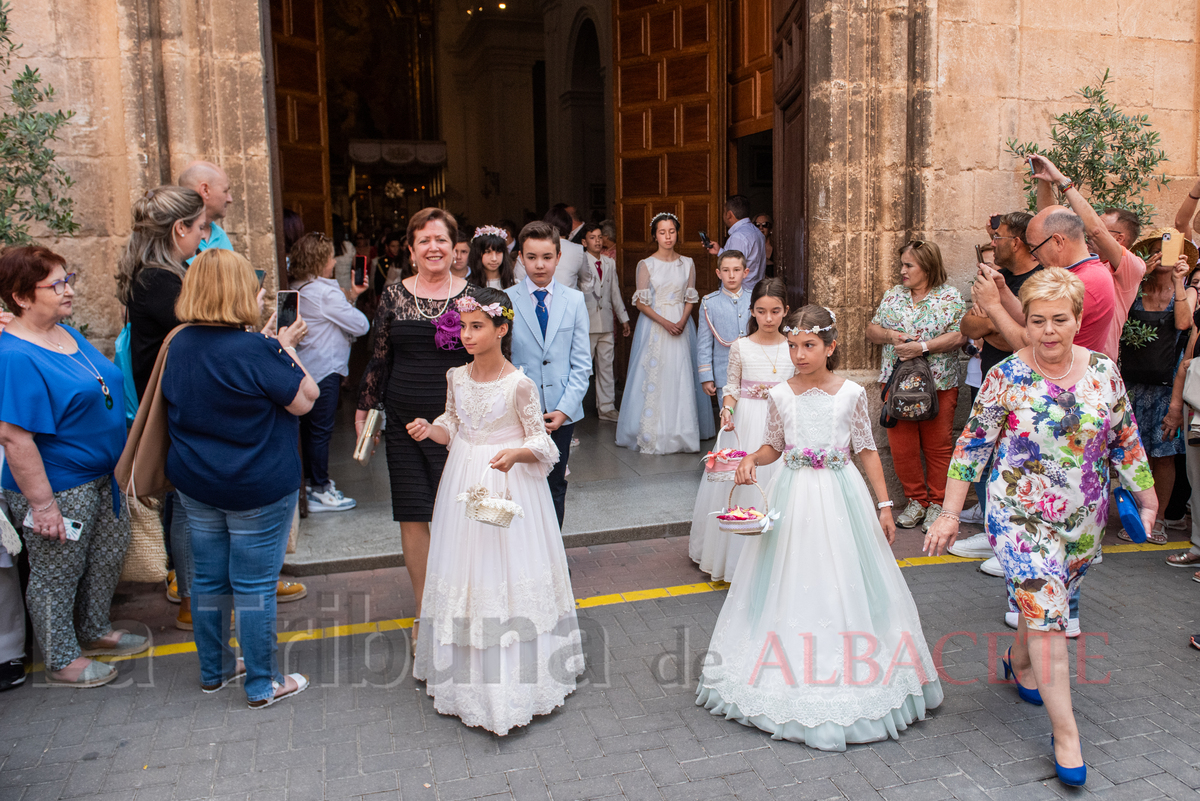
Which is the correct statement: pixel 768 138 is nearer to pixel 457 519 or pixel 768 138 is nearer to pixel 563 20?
pixel 563 20

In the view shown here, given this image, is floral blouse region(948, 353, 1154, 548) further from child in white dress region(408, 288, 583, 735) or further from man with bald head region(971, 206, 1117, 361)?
child in white dress region(408, 288, 583, 735)

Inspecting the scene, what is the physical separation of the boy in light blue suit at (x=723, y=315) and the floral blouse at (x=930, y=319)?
4.15ft

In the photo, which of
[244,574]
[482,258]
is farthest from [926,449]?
[244,574]

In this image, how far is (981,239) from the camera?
273 inches

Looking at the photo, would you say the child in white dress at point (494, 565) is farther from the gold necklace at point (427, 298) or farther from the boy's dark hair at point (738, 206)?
the boy's dark hair at point (738, 206)

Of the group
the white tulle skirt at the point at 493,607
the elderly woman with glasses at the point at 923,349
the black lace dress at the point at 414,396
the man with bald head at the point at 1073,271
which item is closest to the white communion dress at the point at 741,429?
the man with bald head at the point at 1073,271

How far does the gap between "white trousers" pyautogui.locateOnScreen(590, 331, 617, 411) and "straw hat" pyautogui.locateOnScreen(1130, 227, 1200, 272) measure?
4.94 metres

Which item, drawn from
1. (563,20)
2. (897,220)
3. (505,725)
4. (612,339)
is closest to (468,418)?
(505,725)

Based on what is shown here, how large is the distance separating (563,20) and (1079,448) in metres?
13.1

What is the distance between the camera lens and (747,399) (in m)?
5.49

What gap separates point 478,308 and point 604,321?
5.86 m

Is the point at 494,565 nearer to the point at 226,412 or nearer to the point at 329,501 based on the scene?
the point at 226,412

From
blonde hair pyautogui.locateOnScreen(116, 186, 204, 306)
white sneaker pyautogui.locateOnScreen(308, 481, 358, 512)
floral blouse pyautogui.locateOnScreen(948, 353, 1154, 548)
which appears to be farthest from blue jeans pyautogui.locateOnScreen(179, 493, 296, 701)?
floral blouse pyautogui.locateOnScreen(948, 353, 1154, 548)

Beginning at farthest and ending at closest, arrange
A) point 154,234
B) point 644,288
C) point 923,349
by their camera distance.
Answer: point 644,288, point 923,349, point 154,234
